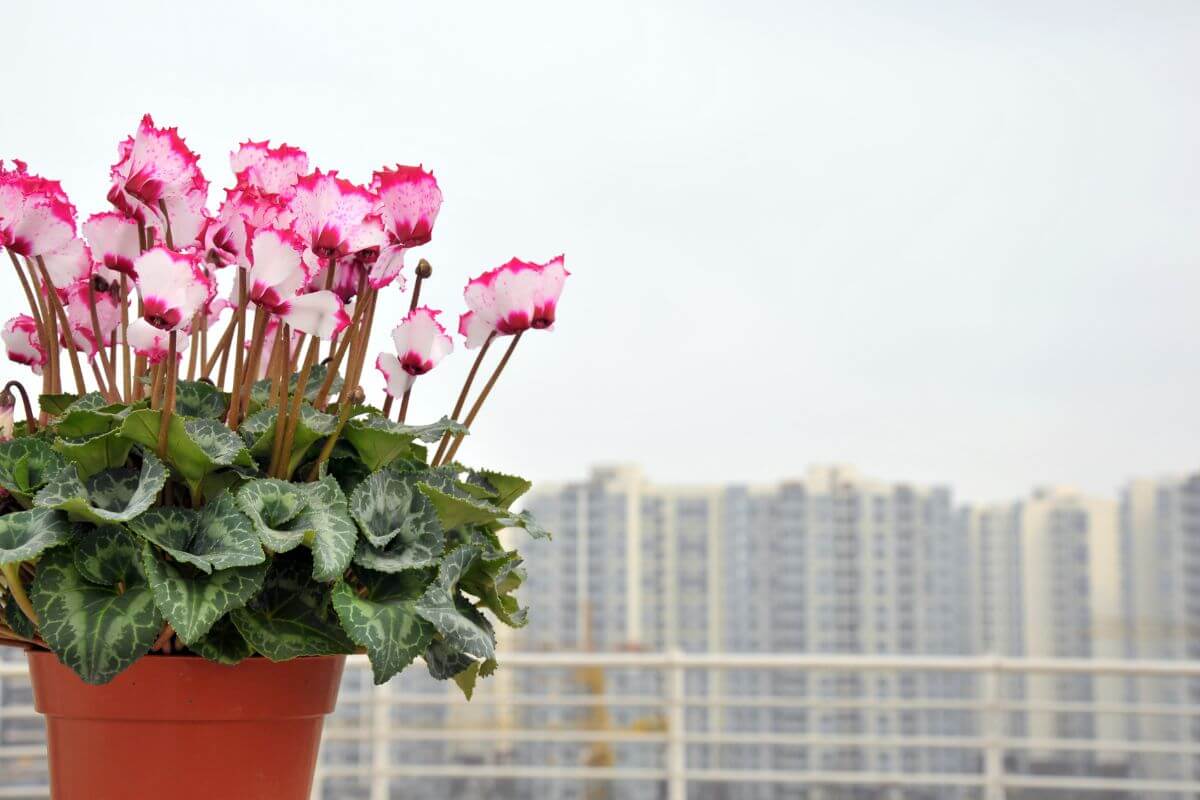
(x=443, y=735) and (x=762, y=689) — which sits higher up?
(x=443, y=735)

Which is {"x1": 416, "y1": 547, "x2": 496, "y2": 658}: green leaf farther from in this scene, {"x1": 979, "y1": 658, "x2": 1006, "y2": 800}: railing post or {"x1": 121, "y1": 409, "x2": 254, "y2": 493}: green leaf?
{"x1": 979, "y1": 658, "x2": 1006, "y2": 800}: railing post

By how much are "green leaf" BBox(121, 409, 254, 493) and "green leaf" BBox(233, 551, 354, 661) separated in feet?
0.17

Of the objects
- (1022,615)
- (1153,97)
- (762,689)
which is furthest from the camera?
(1022,615)

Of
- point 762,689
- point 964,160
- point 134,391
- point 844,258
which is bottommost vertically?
point 762,689

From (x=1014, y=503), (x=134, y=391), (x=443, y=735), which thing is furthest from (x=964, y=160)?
(x=134, y=391)

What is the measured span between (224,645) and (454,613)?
0.11 meters

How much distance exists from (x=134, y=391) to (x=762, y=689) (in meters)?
20.6

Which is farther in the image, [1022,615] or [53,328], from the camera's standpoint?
[1022,615]

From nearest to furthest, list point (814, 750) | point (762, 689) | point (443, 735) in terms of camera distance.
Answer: point (443, 735) < point (762, 689) < point (814, 750)

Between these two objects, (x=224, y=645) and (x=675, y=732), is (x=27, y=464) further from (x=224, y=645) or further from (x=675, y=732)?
(x=675, y=732)

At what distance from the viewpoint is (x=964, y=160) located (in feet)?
56.4

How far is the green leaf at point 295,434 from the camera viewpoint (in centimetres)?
56

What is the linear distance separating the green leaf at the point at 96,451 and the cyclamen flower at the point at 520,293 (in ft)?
0.59

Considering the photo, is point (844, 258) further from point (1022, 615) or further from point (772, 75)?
point (1022, 615)
